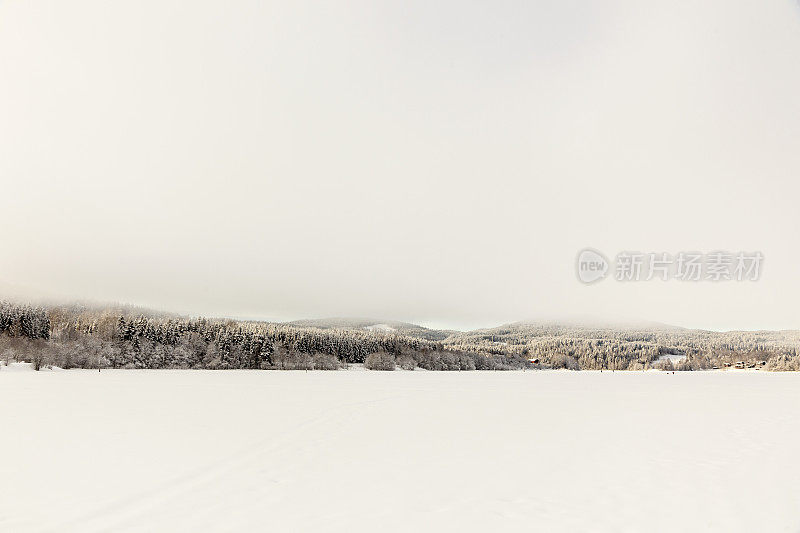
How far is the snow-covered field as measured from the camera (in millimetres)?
6699

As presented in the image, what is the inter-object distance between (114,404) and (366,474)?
17320 mm

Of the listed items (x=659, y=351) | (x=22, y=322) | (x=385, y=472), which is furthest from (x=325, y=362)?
(x=659, y=351)

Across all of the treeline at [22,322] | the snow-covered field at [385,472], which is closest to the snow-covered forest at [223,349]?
the treeline at [22,322]

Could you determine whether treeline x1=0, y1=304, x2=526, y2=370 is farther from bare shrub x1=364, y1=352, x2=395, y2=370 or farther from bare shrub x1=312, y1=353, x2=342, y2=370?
bare shrub x1=364, y1=352, x2=395, y2=370

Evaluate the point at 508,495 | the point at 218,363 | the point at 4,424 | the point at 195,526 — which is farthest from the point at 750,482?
the point at 218,363

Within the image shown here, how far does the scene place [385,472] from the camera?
9500 millimetres

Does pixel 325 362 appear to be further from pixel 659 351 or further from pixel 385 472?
pixel 659 351

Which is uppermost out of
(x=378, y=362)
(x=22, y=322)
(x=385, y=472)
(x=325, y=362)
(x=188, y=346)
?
(x=385, y=472)

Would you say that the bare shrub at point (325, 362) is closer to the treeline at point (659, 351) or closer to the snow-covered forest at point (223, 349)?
the snow-covered forest at point (223, 349)

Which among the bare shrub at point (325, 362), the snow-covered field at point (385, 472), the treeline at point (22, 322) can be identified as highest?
the snow-covered field at point (385, 472)

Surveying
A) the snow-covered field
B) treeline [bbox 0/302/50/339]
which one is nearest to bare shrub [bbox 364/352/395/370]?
treeline [bbox 0/302/50/339]

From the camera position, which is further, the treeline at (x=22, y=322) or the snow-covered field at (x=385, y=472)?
the treeline at (x=22, y=322)

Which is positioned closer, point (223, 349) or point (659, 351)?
point (223, 349)

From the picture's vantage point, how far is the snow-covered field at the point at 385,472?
6699 millimetres
